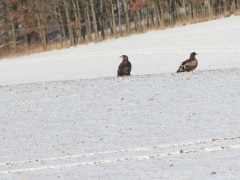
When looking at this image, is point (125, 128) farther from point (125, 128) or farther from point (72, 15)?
point (72, 15)

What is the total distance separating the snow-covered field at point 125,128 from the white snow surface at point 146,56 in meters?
11.8

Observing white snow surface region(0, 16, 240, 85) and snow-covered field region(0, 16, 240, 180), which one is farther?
white snow surface region(0, 16, 240, 85)

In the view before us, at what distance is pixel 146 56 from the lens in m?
37.3

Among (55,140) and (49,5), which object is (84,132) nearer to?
(55,140)

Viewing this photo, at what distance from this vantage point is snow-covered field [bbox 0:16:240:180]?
9.37 meters

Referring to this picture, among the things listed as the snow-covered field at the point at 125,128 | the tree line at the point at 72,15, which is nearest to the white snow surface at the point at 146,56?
the snow-covered field at the point at 125,128

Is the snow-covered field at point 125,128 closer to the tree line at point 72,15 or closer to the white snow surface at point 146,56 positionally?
the white snow surface at point 146,56

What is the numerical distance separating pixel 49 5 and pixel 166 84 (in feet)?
157

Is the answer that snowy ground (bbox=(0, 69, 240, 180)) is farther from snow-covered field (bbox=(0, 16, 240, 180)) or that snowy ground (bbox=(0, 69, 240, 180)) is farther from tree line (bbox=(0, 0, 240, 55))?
tree line (bbox=(0, 0, 240, 55))

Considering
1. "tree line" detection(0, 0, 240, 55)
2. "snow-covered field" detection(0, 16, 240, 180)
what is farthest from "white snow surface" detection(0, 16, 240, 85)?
"tree line" detection(0, 0, 240, 55)

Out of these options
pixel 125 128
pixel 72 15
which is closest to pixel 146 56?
pixel 125 128

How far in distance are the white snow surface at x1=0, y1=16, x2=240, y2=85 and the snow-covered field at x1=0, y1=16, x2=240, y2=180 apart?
11811mm

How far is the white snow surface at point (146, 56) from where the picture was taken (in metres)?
32.2

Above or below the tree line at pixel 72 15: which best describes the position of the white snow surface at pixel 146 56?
below
